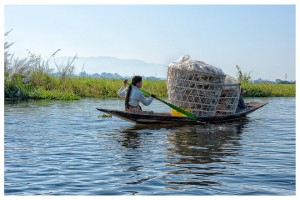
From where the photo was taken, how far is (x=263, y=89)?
96.7 feet

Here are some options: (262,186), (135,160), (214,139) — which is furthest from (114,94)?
(262,186)

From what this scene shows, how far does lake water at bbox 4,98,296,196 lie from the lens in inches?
249

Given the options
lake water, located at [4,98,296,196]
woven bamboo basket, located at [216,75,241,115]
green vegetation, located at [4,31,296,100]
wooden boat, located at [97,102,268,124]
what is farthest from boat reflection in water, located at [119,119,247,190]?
green vegetation, located at [4,31,296,100]

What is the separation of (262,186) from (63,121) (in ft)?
26.6

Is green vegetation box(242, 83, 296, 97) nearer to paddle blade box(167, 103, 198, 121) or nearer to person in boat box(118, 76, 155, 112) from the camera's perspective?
paddle blade box(167, 103, 198, 121)

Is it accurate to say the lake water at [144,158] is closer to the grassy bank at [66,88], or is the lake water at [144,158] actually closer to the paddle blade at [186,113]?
the paddle blade at [186,113]

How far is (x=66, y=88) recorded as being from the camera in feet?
77.6

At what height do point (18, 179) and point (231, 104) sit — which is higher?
point (231, 104)

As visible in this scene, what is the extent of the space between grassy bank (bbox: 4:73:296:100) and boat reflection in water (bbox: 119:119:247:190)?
946cm

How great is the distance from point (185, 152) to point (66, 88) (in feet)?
50.9

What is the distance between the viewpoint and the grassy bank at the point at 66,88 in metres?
21.5

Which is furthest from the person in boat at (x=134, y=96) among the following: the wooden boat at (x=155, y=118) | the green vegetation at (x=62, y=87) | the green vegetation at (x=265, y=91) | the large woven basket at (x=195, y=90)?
the green vegetation at (x=265, y=91)
